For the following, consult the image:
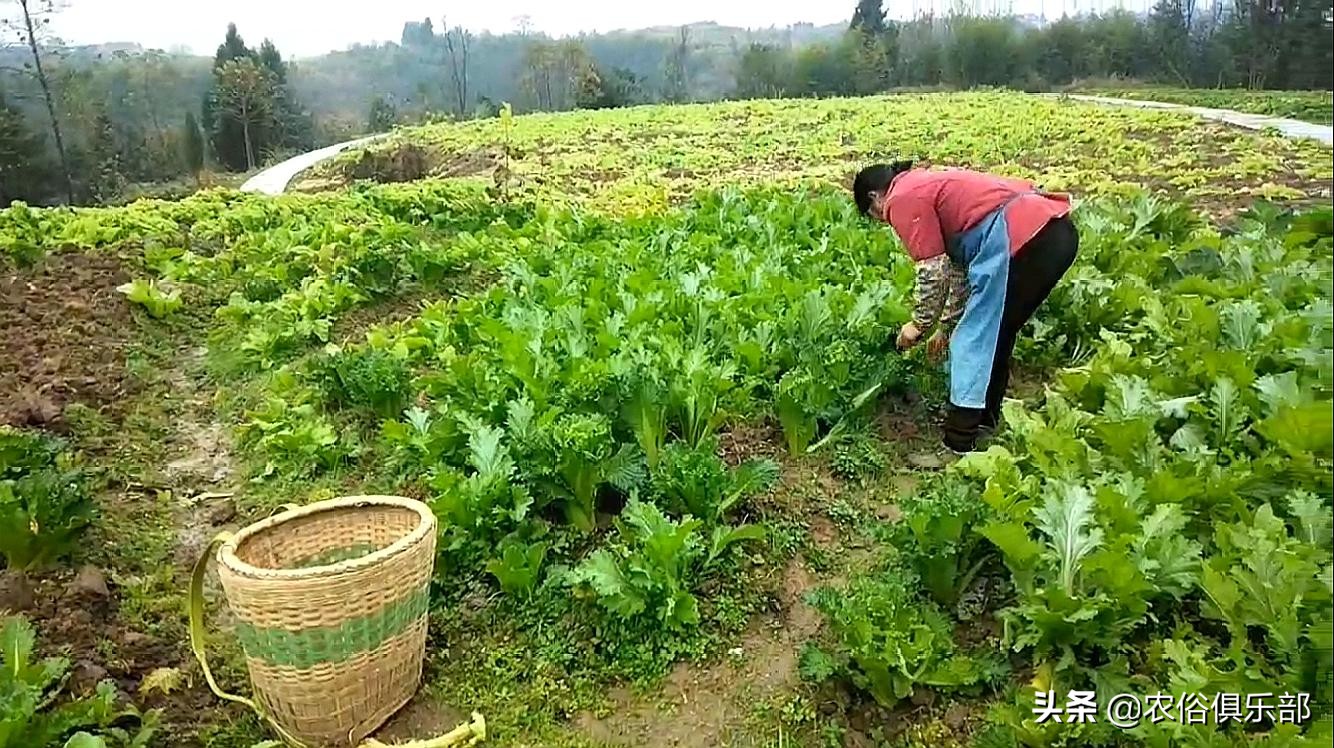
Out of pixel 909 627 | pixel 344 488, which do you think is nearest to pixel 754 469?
pixel 909 627

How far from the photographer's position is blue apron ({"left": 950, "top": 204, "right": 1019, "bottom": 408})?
4.83 metres

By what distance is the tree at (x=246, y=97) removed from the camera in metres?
30.0

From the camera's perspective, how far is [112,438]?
19.9 feet

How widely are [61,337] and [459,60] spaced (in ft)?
113

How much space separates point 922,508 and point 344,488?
312 centimetres

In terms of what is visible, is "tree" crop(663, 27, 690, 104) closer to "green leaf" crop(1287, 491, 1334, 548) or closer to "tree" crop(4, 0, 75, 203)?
"tree" crop(4, 0, 75, 203)

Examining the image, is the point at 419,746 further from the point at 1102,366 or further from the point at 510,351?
the point at 1102,366

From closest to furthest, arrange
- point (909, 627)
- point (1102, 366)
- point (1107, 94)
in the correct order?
1. point (909, 627)
2. point (1102, 366)
3. point (1107, 94)

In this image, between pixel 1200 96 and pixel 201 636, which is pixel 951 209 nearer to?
pixel 201 636

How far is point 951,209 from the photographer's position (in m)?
4.91

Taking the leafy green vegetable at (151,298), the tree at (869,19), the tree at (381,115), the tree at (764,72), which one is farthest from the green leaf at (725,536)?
the tree at (764,72)

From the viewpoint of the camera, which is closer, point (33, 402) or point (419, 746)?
point (419, 746)

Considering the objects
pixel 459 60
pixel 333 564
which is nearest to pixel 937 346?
pixel 333 564

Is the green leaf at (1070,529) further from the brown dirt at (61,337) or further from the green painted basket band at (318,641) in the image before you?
the brown dirt at (61,337)
